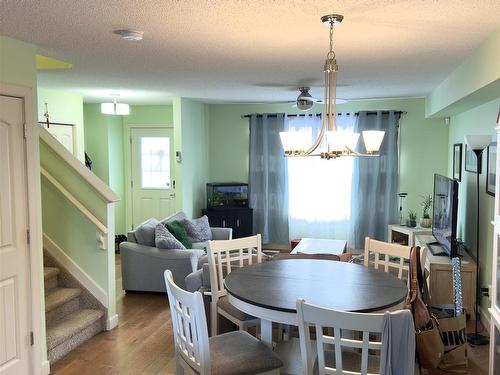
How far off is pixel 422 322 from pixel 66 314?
2.88 metres

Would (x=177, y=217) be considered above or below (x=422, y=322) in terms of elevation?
above

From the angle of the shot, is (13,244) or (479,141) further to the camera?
(479,141)

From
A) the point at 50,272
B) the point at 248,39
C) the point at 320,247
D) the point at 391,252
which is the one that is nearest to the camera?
the point at 248,39

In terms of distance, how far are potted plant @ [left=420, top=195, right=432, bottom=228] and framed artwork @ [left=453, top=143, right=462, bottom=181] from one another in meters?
0.78

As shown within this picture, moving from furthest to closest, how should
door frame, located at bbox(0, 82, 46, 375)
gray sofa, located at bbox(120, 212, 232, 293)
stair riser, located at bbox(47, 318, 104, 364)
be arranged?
gray sofa, located at bbox(120, 212, 232, 293) < stair riser, located at bbox(47, 318, 104, 364) < door frame, located at bbox(0, 82, 46, 375)

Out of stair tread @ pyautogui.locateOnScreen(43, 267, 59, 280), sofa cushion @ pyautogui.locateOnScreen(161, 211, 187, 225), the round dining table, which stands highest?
sofa cushion @ pyautogui.locateOnScreen(161, 211, 187, 225)

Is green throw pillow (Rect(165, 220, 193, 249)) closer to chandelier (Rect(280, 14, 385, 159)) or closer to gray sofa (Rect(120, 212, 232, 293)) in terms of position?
gray sofa (Rect(120, 212, 232, 293))

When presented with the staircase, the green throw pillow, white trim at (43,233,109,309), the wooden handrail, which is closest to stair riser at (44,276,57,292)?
the staircase

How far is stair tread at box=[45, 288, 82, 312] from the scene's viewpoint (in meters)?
3.92

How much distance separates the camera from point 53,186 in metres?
4.20

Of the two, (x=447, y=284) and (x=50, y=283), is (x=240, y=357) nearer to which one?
(x=50, y=283)

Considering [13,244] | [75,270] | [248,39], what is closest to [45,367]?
[13,244]

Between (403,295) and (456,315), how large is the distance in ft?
3.94

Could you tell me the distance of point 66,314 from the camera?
4.11 metres
